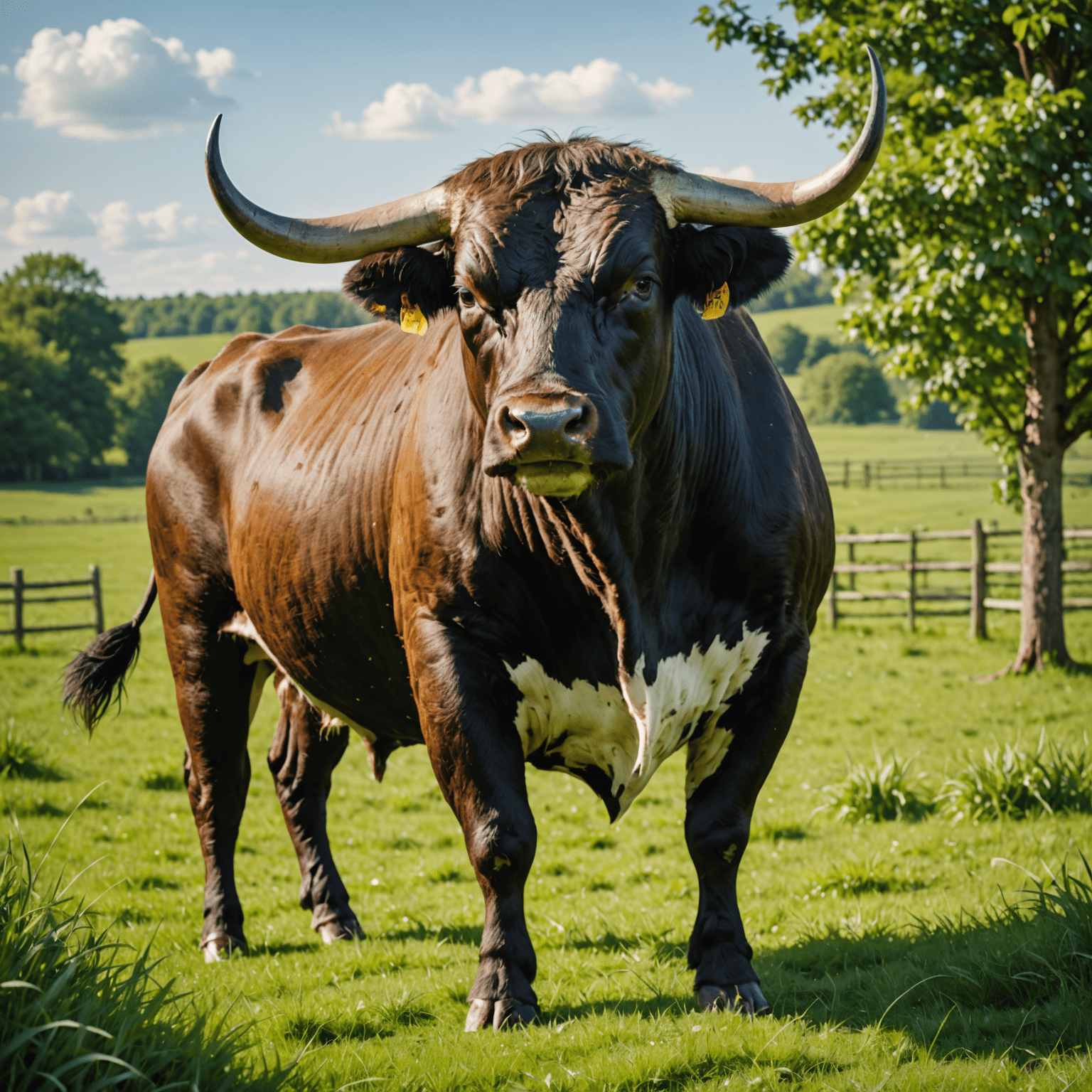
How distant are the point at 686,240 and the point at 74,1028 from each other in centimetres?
283

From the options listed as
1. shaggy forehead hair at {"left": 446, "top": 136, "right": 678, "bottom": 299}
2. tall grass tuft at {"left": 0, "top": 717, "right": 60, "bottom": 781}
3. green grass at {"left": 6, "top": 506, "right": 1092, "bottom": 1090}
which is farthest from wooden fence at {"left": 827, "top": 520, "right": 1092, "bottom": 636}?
shaggy forehead hair at {"left": 446, "top": 136, "right": 678, "bottom": 299}

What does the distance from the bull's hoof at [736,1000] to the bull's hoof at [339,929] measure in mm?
2353

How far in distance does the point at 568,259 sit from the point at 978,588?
15.5 metres

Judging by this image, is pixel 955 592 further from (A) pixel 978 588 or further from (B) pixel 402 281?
(B) pixel 402 281

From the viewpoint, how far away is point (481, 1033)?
3.36 meters

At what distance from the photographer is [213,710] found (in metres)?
5.47

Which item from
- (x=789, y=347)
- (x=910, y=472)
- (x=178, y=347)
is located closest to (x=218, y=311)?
(x=178, y=347)

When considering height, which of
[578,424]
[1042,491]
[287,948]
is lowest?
[287,948]

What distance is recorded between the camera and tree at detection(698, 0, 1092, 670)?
10.5m

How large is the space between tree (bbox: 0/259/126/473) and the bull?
4743 centimetres

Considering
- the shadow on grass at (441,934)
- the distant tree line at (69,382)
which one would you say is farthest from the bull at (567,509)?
the distant tree line at (69,382)

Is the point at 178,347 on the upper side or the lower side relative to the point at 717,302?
upper

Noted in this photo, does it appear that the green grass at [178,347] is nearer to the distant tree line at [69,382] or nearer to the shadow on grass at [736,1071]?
the distant tree line at [69,382]

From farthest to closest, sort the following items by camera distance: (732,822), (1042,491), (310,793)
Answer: (1042,491)
(310,793)
(732,822)
